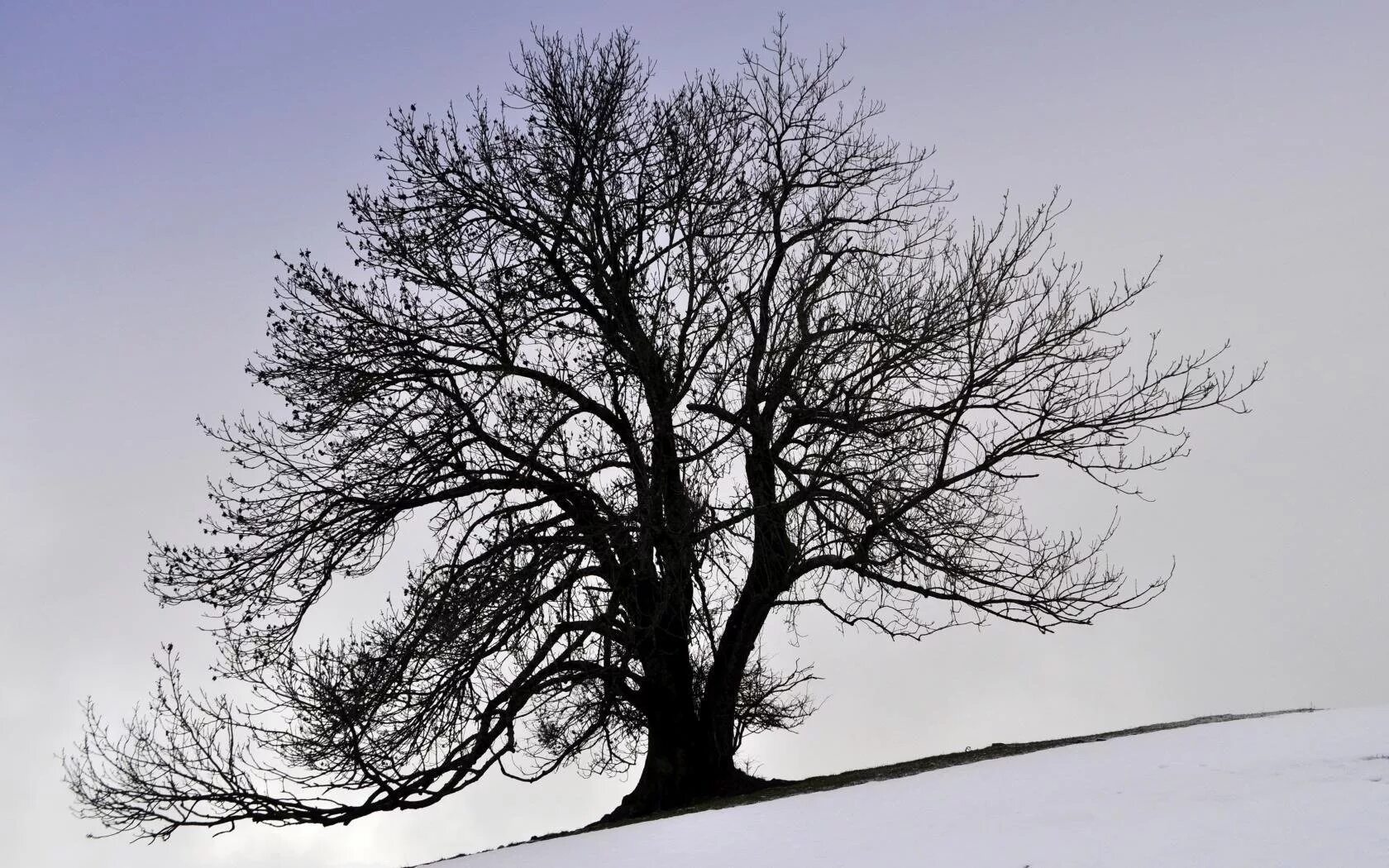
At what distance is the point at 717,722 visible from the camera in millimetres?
12406

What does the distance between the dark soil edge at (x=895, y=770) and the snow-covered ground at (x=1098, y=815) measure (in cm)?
90

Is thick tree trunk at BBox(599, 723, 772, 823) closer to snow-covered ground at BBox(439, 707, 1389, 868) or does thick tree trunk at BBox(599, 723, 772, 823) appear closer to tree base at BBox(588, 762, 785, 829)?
tree base at BBox(588, 762, 785, 829)

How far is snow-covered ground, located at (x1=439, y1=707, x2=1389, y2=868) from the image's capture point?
611 cm

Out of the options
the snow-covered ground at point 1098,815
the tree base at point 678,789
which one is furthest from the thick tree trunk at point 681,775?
the snow-covered ground at point 1098,815

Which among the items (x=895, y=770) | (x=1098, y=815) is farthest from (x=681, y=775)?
(x=1098, y=815)

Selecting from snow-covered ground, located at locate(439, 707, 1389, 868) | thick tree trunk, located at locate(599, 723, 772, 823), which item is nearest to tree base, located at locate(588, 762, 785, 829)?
thick tree trunk, located at locate(599, 723, 772, 823)

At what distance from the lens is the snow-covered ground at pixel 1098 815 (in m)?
6.11

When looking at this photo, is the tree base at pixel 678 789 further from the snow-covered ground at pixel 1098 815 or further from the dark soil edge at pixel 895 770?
the snow-covered ground at pixel 1098 815

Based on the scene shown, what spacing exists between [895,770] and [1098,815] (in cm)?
446

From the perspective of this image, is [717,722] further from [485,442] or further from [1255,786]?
[1255,786]

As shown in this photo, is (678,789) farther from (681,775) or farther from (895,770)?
(895,770)

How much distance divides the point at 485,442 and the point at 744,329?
8.65 feet

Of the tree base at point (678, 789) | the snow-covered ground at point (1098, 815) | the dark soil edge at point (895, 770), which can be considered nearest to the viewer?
the snow-covered ground at point (1098, 815)

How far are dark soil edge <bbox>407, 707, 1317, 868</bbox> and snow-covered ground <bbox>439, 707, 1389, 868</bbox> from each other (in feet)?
2.96
